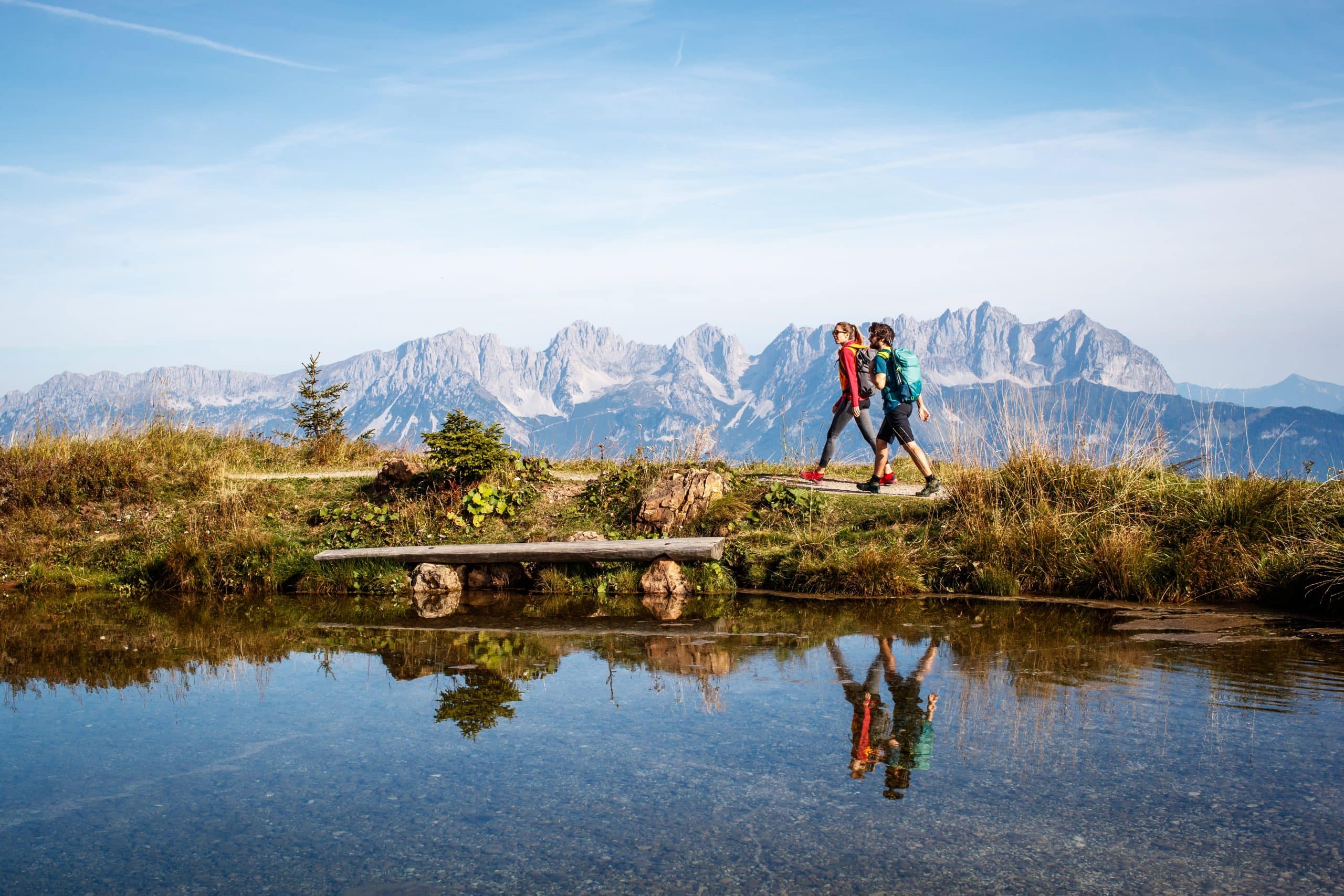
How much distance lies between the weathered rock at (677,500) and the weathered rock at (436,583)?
2.43 meters

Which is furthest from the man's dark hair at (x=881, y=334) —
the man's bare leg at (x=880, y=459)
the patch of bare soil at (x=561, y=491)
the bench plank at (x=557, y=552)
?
the patch of bare soil at (x=561, y=491)

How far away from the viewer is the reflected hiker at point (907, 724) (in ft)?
17.0

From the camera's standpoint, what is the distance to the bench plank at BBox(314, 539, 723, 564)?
36.3 ft

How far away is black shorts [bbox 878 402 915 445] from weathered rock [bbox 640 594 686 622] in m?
3.31

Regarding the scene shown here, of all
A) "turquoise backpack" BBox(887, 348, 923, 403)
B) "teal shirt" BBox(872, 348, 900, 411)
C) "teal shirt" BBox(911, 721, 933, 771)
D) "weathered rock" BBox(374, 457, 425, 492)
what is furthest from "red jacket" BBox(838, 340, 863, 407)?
"teal shirt" BBox(911, 721, 933, 771)

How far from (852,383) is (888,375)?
58 cm

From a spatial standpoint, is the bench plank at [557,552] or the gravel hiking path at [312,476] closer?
the bench plank at [557,552]

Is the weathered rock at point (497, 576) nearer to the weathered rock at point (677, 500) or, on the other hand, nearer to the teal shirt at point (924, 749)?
the weathered rock at point (677, 500)

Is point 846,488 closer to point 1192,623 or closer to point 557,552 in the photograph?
point 557,552

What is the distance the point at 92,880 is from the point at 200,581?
892 cm

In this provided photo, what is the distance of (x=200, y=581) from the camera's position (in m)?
12.4

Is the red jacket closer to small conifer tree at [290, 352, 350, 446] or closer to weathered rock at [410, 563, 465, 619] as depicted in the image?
weathered rock at [410, 563, 465, 619]

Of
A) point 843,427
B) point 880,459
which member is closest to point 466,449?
point 843,427

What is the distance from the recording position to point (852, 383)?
1288cm
